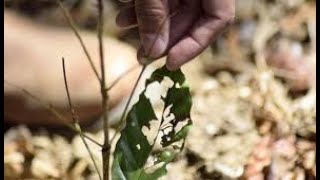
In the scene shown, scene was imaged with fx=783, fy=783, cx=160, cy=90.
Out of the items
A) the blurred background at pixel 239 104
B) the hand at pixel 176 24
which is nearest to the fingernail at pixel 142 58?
the hand at pixel 176 24

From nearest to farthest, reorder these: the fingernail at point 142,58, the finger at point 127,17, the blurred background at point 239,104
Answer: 1. the fingernail at point 142,58
2. the finger at point 127,17
3. the blurred background at point 239,104

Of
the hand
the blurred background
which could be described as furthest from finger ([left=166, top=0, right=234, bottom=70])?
the blurred background

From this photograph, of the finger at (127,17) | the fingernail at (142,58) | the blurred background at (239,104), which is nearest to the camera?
the fingernail at (142,58)

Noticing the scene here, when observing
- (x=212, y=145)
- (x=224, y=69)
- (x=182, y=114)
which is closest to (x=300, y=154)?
(x=212, y=145)

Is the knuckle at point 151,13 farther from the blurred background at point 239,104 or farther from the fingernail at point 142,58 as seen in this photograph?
the blurred background at point 239,104

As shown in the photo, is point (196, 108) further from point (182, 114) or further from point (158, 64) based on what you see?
point (182, 114)

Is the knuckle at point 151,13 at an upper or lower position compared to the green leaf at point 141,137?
upper

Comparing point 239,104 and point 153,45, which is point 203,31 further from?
point 239,104

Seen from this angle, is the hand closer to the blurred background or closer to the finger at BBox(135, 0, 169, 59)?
the finger at BBox(135, 0, 169, 59)
